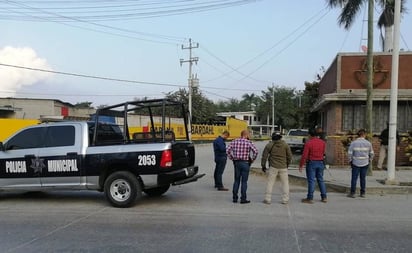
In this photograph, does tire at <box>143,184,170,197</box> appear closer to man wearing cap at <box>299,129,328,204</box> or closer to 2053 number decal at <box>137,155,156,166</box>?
2053 number decal at <box>137,155,156,166</box>

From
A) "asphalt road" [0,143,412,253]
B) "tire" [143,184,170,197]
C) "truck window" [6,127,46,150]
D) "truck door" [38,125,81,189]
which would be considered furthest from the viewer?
"tire" [143,184,170,197]

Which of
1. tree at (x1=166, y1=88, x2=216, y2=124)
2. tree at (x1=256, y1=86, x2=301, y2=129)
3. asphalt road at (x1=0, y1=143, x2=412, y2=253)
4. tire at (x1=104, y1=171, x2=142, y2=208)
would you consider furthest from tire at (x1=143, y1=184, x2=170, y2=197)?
tree at (x1=256, y1=86, x2=301, y2=129)

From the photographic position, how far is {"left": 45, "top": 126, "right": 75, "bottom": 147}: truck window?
34.4ft

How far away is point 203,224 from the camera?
326 inches

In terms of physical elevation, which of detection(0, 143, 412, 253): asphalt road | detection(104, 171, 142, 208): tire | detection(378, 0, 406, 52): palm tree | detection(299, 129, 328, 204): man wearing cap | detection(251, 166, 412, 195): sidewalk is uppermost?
detection(378, 0, 406, 52): palm tree

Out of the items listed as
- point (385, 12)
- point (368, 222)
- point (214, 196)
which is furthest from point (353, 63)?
point (368, 222)

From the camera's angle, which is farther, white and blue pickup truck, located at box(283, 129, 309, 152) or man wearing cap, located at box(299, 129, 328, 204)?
white and blue pickup truck, located at box(283, 129, 309, 152)

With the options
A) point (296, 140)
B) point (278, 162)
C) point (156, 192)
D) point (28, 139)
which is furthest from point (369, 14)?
point (296, 140)

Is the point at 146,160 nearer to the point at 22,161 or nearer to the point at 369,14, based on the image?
the point at 22,161

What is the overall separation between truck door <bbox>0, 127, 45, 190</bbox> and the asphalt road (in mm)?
507

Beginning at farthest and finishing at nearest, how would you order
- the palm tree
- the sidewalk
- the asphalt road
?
the palm tree < the sidewalk < the asphalt road

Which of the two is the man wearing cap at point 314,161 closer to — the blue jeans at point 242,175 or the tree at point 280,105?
the blue jeans at point 242,175

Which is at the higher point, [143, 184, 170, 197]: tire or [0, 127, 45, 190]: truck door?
[0, 127, 45, 190]: truck door

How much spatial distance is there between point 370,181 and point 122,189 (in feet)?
23.1
